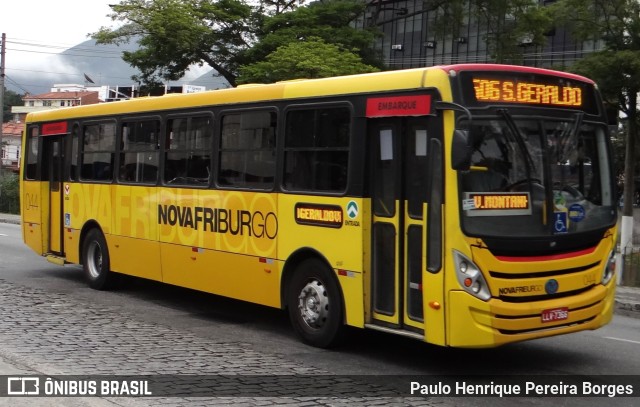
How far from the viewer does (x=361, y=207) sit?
8359 millimetres

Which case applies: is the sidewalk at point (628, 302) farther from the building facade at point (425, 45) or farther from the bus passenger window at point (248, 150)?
the building facade at point (425, 45)

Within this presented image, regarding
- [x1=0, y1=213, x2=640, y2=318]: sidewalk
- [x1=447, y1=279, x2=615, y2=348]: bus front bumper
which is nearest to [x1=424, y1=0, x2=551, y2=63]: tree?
[x1=0, y1=213, x2=640, y2=318]: sidewalk

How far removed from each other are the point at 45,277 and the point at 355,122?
28.4 ft

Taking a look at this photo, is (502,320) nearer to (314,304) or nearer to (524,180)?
(524,180)

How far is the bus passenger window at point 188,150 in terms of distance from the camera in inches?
427

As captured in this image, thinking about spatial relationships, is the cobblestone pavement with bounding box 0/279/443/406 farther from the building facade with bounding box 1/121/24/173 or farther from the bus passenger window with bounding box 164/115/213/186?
the building facade with bounding box 1/121/24/173

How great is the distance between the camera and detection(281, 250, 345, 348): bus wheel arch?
28.6 ft

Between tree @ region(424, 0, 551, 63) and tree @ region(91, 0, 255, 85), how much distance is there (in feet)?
31.9

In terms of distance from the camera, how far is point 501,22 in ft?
116

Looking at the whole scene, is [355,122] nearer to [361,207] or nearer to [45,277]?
[361,207]

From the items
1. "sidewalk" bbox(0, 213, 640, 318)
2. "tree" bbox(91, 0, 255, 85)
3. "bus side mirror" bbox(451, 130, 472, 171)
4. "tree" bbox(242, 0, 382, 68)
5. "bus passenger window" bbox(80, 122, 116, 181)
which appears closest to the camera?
"bus side mirror" bbox(451, 130, 472, 171)

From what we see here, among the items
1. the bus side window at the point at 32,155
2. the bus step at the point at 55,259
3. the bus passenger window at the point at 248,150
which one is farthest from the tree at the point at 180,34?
the bus passenger window at the point at 248,150

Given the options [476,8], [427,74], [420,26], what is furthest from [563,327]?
[420,26]

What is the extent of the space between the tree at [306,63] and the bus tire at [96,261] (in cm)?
1639
